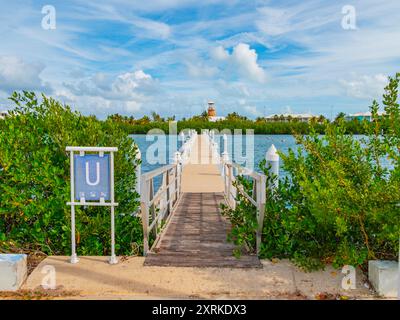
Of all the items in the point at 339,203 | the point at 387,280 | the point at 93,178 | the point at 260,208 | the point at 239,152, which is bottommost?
the point at 387,280

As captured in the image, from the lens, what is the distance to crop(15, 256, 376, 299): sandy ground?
4.20 m

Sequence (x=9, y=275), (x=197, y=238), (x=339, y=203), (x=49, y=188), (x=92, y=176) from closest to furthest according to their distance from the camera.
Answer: (x=9, y=275), (x=339, y=203), (x=92, y=176), (x=49, y=188), (x=197, y=238)

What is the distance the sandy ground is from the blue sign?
34.8 inches

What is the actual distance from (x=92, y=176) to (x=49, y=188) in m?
1.08

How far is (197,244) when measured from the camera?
19.2ft

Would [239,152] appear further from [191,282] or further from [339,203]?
[191,282]

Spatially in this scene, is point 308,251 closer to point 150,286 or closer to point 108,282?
point 150,286

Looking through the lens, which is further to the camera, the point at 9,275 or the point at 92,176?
the point at 92,176

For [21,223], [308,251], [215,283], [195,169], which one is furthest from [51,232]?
[195,169]

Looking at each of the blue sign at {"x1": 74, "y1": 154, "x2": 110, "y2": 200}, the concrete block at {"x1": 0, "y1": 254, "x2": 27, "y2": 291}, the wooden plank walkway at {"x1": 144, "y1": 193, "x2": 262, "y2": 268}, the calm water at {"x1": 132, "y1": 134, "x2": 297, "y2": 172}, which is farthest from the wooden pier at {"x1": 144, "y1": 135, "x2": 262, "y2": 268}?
the calm water at {"x1": 132, "y1": 134, "x2": 297, "y2": 172}

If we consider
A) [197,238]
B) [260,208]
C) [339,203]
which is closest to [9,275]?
[197,238]

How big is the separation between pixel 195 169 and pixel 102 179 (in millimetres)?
12209
